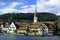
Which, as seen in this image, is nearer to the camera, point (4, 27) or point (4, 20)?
point (4, 27)

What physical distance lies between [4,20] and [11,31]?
24840 millimetres

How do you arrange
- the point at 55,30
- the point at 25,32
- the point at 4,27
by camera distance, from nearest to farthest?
the point at 25,32, the point at 55,30, the point at 4,27

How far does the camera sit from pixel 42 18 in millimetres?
93312

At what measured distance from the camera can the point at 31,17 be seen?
3666 inches

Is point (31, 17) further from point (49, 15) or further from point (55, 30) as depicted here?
point (55, 30)

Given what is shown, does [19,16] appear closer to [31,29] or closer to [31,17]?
[31,17]

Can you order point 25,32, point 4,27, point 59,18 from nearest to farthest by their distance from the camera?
point 25,32
point 4,27
point 59,18

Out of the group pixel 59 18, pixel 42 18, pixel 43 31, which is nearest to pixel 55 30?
pixel 43 31

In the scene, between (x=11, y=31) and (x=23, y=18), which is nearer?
(x=11, y=31)

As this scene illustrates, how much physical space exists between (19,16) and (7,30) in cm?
2392

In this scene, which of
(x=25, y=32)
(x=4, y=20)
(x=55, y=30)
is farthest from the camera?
(x=4, y=20)

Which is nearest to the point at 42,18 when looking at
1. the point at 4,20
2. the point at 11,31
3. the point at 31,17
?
the point at 31,17

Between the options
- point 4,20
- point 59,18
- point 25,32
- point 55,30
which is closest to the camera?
point 25,32

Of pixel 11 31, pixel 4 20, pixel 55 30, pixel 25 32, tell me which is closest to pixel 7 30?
pixel 11 31
